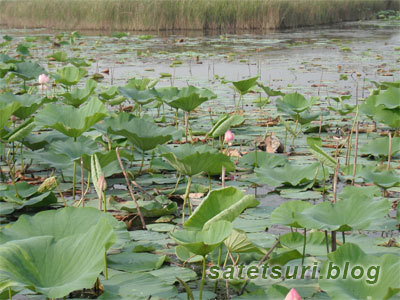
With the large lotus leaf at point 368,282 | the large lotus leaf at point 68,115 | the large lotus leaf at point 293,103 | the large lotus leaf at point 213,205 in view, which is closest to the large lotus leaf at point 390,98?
the large lotus leaf at point 293,103

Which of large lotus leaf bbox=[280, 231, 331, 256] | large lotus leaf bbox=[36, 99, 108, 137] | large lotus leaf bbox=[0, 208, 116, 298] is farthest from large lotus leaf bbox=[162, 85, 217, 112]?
large lotus leaf bbox=[0, 208, 116, 298]

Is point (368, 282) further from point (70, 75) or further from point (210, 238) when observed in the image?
point (70, 75)

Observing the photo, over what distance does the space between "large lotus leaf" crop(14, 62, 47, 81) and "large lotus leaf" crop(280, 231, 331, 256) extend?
9.30 ft

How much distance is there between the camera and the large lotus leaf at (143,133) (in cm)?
219

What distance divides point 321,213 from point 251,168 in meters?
1.26

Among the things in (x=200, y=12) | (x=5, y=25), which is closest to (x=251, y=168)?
(x=200, y=12)

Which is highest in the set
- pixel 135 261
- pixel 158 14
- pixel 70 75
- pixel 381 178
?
pixel 158 14

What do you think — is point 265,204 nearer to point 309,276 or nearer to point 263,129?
point 309,276

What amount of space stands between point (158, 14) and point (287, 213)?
11.2 metres

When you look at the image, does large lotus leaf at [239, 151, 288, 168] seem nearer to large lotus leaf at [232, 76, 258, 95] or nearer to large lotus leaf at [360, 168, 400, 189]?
large lotus leaf at [360, 168, 400, 189]

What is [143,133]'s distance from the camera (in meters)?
2.29

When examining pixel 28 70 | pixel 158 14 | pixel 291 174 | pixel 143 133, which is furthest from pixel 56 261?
pixel 158 14

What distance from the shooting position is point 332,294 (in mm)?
1054

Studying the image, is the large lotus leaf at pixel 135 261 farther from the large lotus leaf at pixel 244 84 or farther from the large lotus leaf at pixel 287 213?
the large lotus leaf at pixel 244 84
